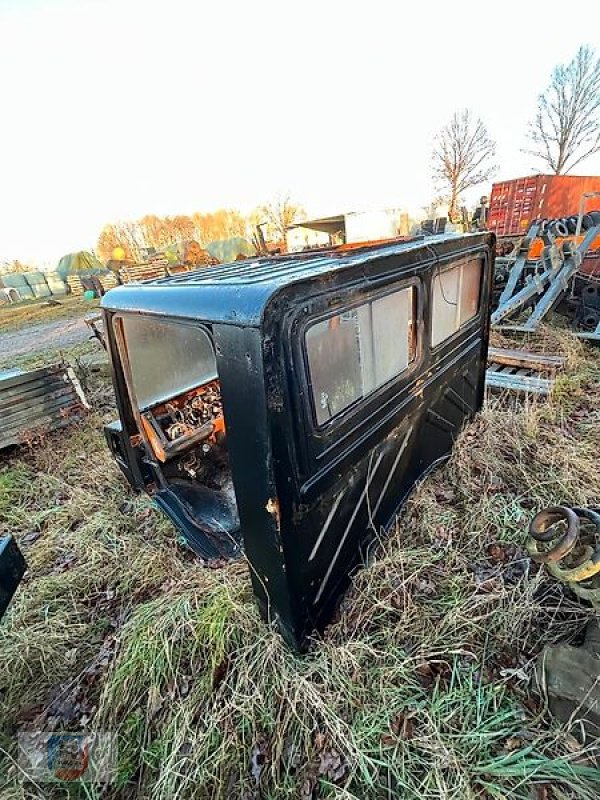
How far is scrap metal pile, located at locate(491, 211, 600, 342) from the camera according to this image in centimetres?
647

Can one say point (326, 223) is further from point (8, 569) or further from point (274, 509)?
point (8, 569)

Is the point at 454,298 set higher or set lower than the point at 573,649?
higher

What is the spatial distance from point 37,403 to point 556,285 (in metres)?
8.23

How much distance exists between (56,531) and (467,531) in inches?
136

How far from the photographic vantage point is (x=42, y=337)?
1260 cm

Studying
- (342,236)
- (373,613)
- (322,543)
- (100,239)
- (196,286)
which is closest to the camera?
(196,286)

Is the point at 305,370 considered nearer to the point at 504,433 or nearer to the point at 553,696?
the point at 553,696

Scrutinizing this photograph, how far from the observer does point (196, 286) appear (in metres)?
1.71

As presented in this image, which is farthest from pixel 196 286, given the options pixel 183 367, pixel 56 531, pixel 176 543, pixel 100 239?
pixel 100 239

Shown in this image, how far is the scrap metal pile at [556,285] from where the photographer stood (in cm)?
647

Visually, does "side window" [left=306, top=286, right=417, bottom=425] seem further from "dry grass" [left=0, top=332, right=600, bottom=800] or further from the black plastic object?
the black plastic object

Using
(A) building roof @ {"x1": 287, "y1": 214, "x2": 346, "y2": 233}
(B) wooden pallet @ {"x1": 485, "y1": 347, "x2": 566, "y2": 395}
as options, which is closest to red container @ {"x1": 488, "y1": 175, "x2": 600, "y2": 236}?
(A) building roof @ {"x1": 287, "y1": 214, "x2": 346, "y2": 233}
